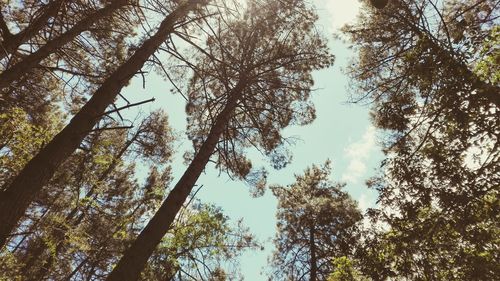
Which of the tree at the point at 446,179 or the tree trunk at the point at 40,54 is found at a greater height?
the tree at the point at 446,179

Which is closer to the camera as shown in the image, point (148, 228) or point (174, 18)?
point (174, 18)

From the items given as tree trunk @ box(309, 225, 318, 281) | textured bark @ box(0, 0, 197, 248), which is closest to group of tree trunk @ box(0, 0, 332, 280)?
textured bark @ box(0, 0, 197, 248)

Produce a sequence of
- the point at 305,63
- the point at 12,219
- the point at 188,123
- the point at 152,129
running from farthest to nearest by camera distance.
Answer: the point at 152,129 < the point at 188,123 < the point at 305,63 < the point at 12,219

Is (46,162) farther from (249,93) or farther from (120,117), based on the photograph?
(249,93)

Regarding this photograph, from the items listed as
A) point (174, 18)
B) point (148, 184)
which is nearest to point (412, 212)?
point (174, 18)

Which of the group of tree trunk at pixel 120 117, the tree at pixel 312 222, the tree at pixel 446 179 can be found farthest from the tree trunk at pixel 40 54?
the tree at pixel 312 222

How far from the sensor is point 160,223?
557 centimetres

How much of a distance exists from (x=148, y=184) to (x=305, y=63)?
13404 mm

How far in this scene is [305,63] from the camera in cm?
1057

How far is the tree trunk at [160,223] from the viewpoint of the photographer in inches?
185

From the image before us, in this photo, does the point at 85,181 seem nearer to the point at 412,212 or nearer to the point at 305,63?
the point at 305,63

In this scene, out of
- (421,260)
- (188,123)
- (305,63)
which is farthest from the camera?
(188,123)

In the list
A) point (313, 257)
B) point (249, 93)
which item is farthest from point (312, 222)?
point (249, 93)

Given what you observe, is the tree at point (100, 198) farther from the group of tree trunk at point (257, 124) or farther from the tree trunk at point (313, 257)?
the tree trunk at point (313, 257)
